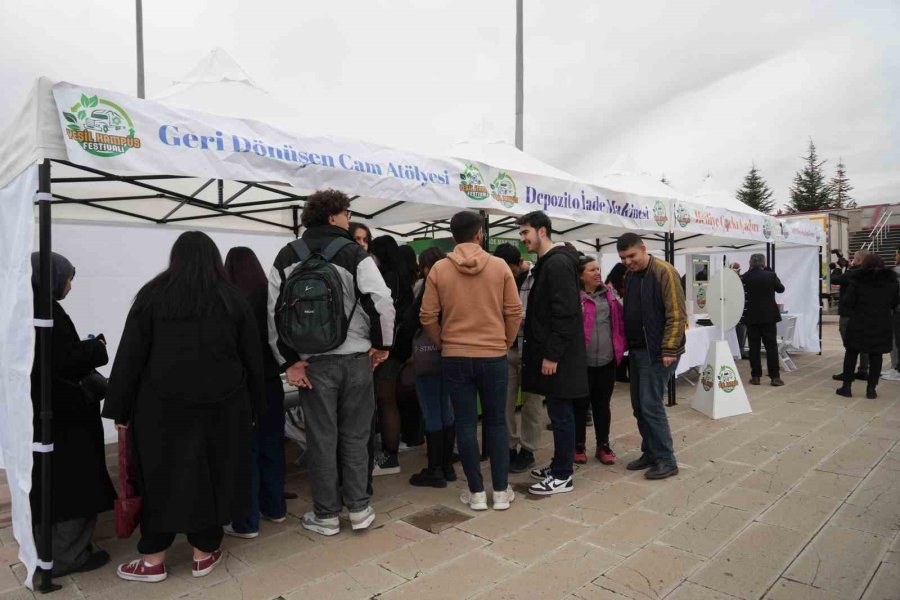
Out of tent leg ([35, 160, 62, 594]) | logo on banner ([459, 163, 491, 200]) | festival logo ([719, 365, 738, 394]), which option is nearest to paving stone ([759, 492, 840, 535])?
festival logo ([719, 365, 738, 394])

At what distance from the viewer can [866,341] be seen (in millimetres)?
6320

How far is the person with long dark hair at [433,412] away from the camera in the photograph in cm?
356

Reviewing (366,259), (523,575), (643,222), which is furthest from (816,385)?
(366,259)

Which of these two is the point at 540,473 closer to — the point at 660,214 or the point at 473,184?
the point at 473,184

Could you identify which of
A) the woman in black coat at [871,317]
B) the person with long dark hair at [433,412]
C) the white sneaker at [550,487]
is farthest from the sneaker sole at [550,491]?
the woman in black coat at [871,317]

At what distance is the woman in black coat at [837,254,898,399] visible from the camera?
627 cm

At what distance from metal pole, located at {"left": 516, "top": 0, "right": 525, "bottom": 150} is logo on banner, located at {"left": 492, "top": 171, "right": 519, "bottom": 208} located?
5.23 metres

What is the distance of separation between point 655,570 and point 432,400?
1.59 metres

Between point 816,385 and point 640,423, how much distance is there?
452cm

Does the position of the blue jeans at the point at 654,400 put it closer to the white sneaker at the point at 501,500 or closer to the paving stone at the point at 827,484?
the paving stone at the point at 827,484

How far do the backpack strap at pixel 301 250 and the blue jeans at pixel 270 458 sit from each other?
28.3 inches

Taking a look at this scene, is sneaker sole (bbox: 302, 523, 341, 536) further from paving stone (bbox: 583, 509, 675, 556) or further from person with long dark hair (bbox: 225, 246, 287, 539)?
paving stone (bbox: 583, 509, 675, 556)

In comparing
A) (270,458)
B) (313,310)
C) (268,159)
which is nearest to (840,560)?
(313,310)

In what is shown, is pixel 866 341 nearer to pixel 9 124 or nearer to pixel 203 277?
pixel 203 277
